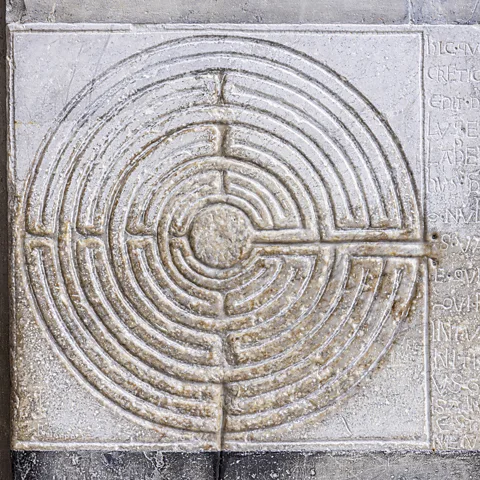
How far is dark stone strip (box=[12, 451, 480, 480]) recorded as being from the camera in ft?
9.20

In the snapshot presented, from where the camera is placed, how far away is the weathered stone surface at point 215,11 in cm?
279

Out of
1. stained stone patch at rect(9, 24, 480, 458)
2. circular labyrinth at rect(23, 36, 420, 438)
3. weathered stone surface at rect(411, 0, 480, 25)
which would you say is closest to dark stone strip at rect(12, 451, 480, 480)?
stained stone patch at rect(9, 24, 480, 458)

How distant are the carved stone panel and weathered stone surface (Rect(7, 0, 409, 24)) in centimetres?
7

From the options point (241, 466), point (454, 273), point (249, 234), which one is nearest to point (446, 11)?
point (454, 273)

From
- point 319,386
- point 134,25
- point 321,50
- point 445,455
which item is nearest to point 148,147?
point 134,25

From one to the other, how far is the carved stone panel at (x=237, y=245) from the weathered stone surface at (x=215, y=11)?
66mm

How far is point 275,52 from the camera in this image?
2.78 metres

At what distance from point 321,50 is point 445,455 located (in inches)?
81.7

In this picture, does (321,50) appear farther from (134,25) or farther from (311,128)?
(134,25)

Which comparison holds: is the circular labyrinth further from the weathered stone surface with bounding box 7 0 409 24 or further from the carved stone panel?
the weathered stone surface with bounding box 7 0 409 24

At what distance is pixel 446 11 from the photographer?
2.78 m

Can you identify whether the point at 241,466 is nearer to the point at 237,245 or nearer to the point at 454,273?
the point at 237,245

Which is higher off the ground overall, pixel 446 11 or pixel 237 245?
pixel 446 11

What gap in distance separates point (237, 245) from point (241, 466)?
1.09 metres
